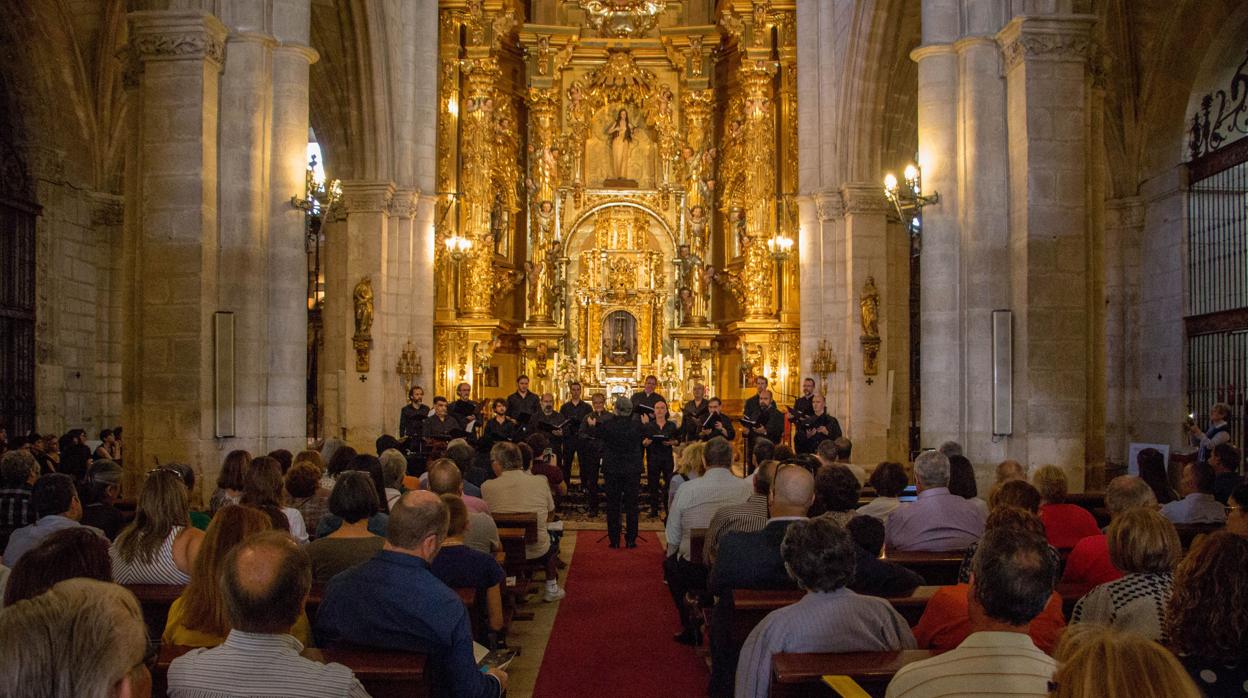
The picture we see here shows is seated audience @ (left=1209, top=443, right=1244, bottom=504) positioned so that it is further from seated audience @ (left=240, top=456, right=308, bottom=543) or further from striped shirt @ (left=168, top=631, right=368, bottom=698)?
striped shirt @ (left=168, top=631, right=368, bottom=698)

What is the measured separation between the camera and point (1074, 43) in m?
11.1

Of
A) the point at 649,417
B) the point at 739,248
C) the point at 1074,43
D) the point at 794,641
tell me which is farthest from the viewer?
the point at 739,248

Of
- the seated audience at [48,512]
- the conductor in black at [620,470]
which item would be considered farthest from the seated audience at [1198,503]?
the seated audience at [48,512]

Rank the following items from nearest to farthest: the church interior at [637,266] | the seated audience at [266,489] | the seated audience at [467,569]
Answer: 1. the seated audience at [467,569]
2. the seated audience at [266,489]
3. the church interior at [637,266]

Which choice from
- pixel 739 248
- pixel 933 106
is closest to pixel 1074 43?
pixel 933 106

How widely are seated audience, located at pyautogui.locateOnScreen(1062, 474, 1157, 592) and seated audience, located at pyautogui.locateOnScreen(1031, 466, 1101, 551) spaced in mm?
838

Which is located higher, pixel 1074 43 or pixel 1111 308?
pixel 1074 43

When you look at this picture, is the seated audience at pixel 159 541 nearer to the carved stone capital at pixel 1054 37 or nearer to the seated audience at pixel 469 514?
the seated audience at pixel 469 514

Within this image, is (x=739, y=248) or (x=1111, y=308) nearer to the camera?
(x=1111, y=308)

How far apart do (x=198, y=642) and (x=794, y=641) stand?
85.7 inches

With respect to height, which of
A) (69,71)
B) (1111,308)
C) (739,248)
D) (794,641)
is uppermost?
(69,71)

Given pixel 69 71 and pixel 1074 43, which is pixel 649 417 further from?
pixel 69 71

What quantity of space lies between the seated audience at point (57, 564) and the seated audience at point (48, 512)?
2233 millimetres

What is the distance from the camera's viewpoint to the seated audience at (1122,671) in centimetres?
201
